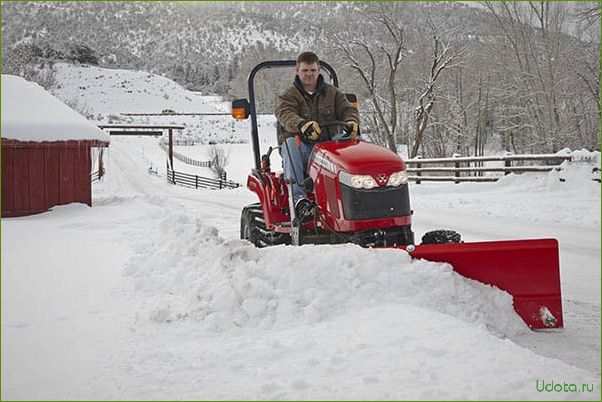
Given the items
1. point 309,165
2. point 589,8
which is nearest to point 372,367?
point 309,165

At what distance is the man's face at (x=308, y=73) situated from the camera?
4.71 m

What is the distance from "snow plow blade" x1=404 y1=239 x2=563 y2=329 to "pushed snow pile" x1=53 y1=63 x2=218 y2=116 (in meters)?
55.8

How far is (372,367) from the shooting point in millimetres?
2281

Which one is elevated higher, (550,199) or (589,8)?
(589,8)

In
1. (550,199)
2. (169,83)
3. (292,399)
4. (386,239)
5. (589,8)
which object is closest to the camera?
(292,399)

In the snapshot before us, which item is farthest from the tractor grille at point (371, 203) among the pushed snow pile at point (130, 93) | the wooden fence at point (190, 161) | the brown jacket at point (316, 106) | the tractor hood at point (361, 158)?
the pushed snow pile at point (130, 93)

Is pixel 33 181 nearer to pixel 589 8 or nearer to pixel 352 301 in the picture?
pixel 352 301

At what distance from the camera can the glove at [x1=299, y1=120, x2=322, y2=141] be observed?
4.15 m

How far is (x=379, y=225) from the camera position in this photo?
3.80m

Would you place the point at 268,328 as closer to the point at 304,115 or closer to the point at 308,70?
the point at 304,115

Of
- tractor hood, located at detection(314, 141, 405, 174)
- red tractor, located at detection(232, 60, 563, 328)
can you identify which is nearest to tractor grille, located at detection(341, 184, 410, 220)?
red tractor, located at detection(232, 60, 563, 328)

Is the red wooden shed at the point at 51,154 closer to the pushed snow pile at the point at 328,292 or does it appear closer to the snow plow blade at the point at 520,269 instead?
the pushed snow pile at the point at 328,292

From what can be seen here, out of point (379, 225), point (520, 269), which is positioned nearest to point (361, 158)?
point (379, 225)

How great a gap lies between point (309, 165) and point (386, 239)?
0.94 meters
